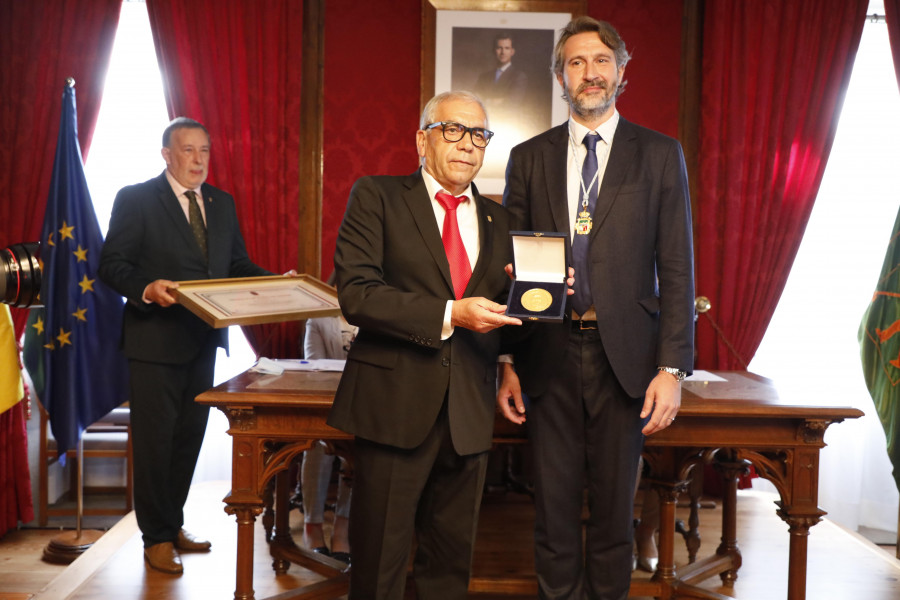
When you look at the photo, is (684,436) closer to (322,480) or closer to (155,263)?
(322,480)

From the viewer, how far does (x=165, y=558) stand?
10.7 feet

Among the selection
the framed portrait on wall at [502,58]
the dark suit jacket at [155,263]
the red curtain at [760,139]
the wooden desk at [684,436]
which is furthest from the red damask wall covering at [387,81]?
the wooden desk at [684,436]

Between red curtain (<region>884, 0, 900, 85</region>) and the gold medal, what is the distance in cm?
378

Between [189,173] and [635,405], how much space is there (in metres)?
2.21

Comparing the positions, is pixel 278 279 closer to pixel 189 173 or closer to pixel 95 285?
pixel 189 173

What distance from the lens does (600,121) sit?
2250mm

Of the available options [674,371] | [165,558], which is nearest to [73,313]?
[165,558]

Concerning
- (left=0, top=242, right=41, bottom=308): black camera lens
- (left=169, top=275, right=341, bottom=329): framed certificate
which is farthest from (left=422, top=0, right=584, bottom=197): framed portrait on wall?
(left=0, top=242, right=41, bottom=308): black camera lens

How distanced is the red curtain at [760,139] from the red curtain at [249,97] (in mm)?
2424

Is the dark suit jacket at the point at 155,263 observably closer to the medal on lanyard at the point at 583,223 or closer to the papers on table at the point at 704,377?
the medal on lanyard at the point at 583,223

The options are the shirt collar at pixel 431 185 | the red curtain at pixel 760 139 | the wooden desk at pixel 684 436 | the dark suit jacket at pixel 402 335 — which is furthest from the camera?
the red curtain at pixel 760 139

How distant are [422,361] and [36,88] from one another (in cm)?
370

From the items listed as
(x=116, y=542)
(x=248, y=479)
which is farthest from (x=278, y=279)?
(x=116, y=542)

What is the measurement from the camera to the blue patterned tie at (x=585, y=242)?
2.16 m
